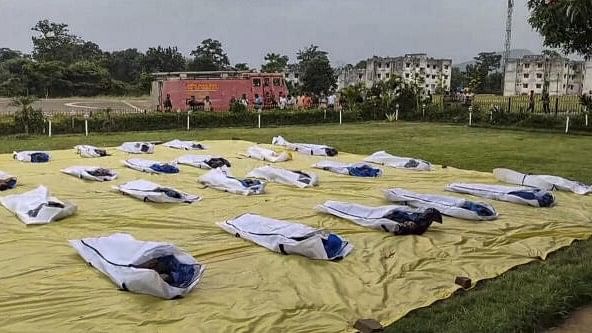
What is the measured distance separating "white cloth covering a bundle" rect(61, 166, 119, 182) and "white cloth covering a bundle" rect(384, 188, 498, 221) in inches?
168

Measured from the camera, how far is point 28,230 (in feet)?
18.4

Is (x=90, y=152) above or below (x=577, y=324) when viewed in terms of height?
above

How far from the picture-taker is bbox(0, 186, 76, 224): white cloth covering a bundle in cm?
591

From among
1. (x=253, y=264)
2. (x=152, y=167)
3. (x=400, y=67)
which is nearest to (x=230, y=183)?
(x=152, y=167)

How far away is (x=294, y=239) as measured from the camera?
192 inches

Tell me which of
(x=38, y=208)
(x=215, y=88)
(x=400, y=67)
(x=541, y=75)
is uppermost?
(x=400, y=67)

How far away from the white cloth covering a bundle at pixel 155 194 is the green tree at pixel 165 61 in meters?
45.4

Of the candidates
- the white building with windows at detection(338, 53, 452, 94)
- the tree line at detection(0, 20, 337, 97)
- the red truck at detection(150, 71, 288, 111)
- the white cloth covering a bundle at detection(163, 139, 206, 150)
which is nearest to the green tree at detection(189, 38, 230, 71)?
the tree line at detection(0, 20, 337, 97)

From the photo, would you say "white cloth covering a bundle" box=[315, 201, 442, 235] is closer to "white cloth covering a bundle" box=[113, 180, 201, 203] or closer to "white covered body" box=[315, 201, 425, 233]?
"white covered body" box=[315, 201, 425, 233]

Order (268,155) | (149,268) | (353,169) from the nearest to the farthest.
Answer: (149,268)
(353,169)
(268,155)

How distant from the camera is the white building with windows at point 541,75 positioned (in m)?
56.5

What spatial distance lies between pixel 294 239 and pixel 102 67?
152 feet

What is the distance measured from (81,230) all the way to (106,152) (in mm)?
6157

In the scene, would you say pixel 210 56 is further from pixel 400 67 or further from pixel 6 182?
pixel 6 182
